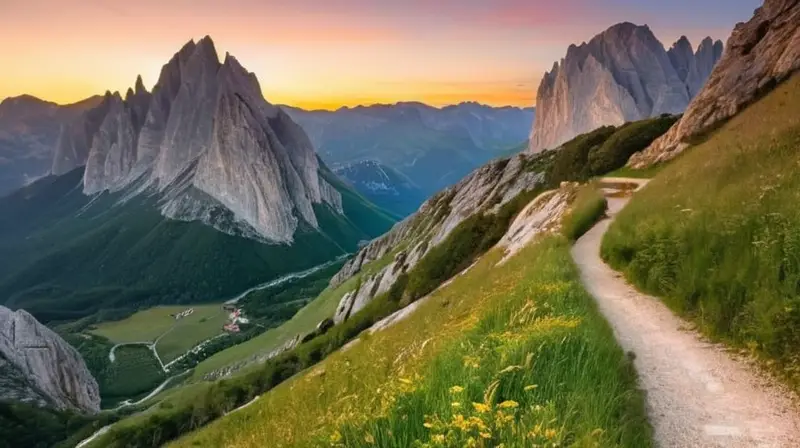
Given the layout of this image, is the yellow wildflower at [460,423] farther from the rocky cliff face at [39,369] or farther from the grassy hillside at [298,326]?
the rocky cliff face at [39,369]

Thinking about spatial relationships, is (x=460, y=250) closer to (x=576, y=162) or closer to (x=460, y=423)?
(x=576, y=162)

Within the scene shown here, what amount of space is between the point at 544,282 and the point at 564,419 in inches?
326

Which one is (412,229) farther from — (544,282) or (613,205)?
(544,282)

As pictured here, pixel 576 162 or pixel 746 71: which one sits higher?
→ pixel 746 71

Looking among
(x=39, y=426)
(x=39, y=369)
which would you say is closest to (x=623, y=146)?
(x=39, y=426)

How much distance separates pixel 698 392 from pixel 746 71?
133ft

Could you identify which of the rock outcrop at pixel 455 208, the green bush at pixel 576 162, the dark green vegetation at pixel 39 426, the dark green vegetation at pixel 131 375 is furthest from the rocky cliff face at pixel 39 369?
the green bush at pixel 576 162

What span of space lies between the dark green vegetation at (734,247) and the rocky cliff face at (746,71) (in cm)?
2147

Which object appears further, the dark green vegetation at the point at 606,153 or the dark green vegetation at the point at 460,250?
the dark green vegetation at the point at 606,153

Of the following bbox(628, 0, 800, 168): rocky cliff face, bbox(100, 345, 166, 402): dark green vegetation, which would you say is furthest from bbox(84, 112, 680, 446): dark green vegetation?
bbox(100, 345, 166, 402): dark green vegetation

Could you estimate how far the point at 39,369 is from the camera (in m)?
128

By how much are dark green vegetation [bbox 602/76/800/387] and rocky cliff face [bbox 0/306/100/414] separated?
139 m

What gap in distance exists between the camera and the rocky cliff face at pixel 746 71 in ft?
124

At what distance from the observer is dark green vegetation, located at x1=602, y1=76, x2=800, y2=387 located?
370 inches
